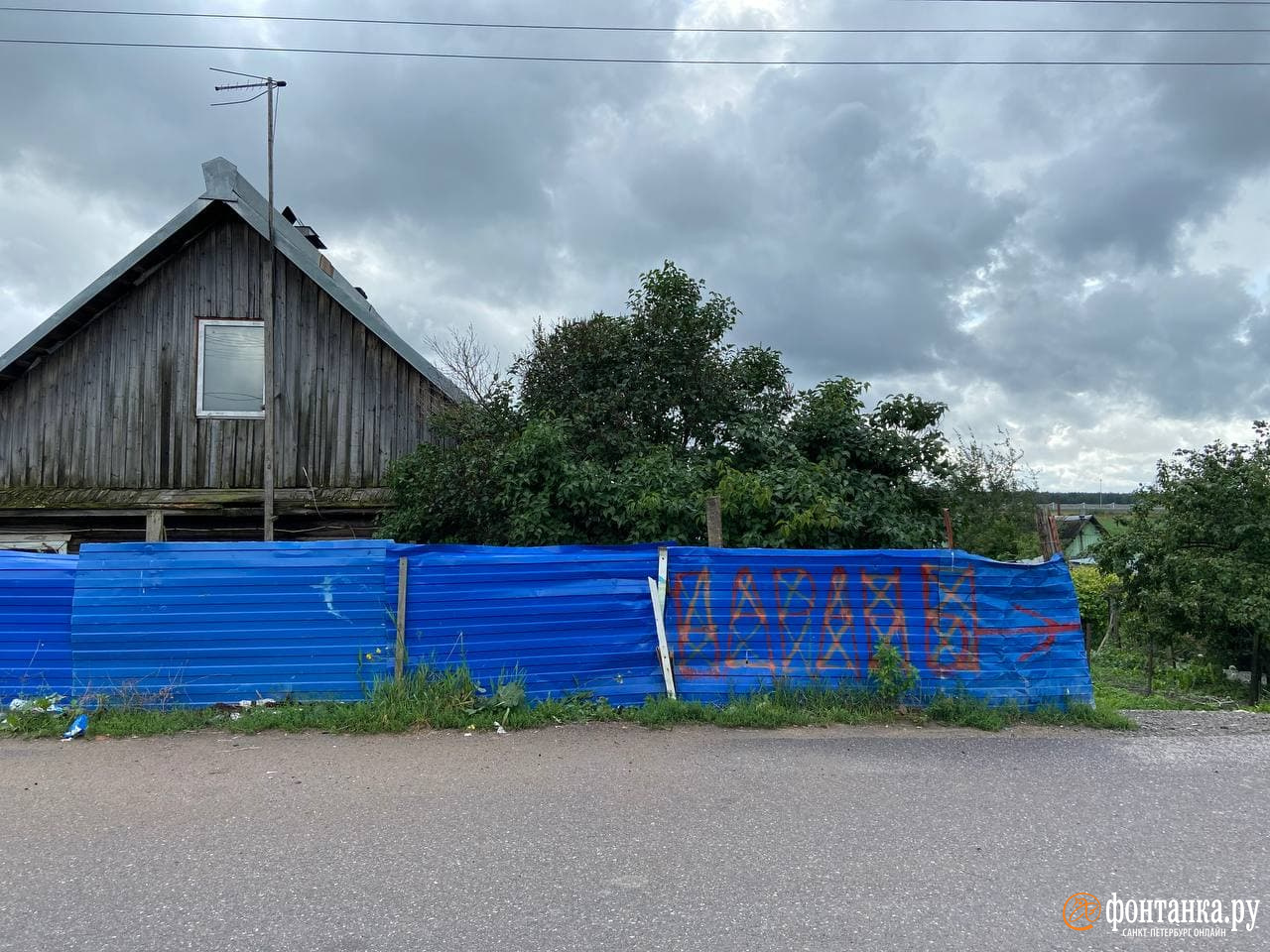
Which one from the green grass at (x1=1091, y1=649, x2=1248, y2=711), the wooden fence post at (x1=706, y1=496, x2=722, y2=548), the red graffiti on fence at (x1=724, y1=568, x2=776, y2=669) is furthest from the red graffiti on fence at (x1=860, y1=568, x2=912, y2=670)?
the green grass at (x1=1091, y1=649, x2=1248, y2=711)

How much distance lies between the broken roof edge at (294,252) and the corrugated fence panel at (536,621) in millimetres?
4097

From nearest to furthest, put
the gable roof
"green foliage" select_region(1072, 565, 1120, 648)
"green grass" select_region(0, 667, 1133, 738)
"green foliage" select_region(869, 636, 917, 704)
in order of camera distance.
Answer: "green grass" select_region(0, 667, 1133, 738)
"green foliage" select_region(869, 636, 917, 704)
the gable roof
"green foliage" select_region(1072, 565, 1120, 648)

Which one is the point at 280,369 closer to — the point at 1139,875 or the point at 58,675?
the point at 58,675

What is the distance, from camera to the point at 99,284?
10.2m

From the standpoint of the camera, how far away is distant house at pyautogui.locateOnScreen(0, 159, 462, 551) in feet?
35.1

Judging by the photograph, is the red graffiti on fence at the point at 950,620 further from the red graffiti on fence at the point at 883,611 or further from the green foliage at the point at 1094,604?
the green foliage at the point at 1094,604

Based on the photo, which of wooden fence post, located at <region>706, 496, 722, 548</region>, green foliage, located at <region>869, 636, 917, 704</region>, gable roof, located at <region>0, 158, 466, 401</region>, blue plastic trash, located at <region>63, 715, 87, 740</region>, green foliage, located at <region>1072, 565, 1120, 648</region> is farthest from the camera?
green foliage, located at <region>1072, 565, 1120, 648</region>

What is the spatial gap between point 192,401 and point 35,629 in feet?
16.3

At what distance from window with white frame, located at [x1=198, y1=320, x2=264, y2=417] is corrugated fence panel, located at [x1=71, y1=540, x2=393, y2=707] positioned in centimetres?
→ 471

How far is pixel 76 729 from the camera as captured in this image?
594cm

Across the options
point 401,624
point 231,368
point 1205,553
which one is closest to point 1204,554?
point 1205,553

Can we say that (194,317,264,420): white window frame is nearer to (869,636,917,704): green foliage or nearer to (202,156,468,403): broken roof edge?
(202,156,468,403): broken roof edge

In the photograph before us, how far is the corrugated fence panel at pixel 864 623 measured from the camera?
6750 mm

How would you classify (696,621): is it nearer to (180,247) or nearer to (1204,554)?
(1204,554)
